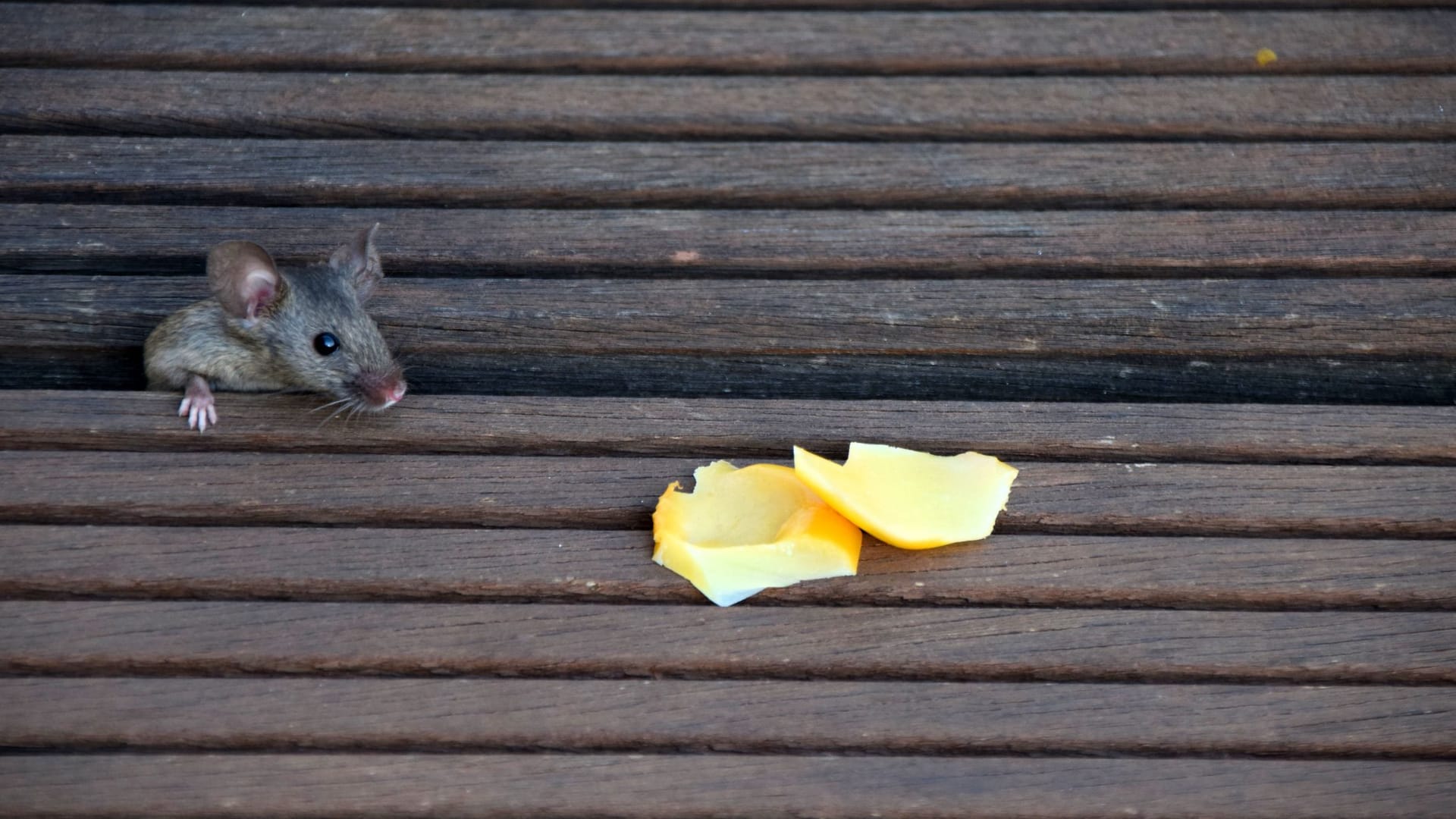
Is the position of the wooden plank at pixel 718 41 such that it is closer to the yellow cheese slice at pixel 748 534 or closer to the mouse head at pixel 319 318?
the mouse head at pixel 319 318

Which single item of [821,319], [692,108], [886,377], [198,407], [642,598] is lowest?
[642,598]

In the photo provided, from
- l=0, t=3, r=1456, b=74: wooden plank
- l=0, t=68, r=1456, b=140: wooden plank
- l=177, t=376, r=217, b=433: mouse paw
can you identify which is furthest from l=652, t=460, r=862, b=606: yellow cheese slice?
l=0, t=3, r=1456, b=74: wooden plank

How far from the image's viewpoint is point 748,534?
2.84m

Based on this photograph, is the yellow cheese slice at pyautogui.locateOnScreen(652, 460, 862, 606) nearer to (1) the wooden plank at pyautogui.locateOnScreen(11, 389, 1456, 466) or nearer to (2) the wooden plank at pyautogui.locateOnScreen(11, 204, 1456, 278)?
(1) the wooden plank at pyautogui.locateOnScreen(11, 389, 1456, 466)

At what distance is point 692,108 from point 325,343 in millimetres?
1242

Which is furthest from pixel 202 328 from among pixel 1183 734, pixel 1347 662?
pixel 1347 662

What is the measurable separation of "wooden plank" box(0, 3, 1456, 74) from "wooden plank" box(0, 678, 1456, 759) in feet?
6.28

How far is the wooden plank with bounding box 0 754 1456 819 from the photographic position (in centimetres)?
252

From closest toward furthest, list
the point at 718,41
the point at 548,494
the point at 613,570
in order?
the point at 613,570
the point at 548,494
the point at 718,41

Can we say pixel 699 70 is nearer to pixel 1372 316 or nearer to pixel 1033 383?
pixel 1033 383

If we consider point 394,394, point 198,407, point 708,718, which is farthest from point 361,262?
point 708,718

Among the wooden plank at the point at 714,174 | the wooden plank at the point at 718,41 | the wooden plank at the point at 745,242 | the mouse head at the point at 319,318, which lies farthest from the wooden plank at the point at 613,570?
the wooden plank at the point at 718,41

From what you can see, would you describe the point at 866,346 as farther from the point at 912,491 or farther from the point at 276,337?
the point at 276,337

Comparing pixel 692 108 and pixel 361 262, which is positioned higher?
pixel 692 108
